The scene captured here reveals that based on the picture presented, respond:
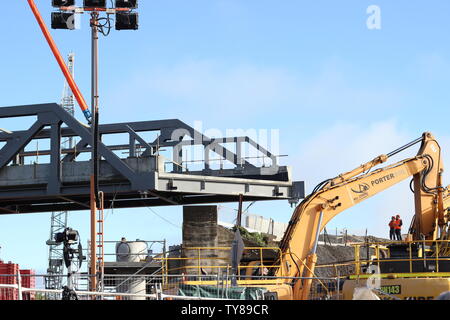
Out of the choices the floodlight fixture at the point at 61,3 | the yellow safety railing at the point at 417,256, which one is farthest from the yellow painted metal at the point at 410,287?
the floodlight fixture at the point at 61,3

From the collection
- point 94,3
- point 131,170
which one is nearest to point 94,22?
point 94,3

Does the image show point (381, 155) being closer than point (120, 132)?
Yes

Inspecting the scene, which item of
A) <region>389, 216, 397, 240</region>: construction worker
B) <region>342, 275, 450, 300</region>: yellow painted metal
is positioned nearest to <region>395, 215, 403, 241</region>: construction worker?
<region>389, 216, 397, 240</region>: construction worker

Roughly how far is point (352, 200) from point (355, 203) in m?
0.21

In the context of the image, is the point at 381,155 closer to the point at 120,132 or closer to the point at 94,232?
the point at 94,232

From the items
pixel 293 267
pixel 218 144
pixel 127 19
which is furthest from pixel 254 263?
pixel 218 144

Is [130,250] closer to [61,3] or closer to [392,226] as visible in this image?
[61,3]

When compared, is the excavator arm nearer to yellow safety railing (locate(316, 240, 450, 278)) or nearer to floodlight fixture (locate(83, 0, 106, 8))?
yellow safety railing (locate(316, 240, 450, 278))

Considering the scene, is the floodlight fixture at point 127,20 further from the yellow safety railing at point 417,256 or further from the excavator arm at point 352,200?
the yellow safety railing at point 417,256

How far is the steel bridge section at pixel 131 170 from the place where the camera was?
4119 cm

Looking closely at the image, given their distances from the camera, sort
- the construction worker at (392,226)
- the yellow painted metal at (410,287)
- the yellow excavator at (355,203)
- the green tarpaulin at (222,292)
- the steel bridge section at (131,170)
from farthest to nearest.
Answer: the steel bridge section at (131,170) → the construction worker at (392,226) → the yellow excavator at (355,203) → the green tarpaulin at (222,292) → the yellow painted metal at (410,287)

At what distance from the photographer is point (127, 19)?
102ft
